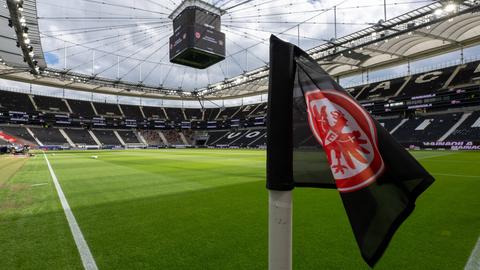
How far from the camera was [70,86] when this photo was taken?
59000 mm

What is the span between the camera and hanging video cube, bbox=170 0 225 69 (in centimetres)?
2180

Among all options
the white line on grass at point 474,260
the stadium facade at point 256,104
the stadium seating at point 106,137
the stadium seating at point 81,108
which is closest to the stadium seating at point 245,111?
the stadium facade at point 256,104

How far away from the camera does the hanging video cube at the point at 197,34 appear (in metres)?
21.8

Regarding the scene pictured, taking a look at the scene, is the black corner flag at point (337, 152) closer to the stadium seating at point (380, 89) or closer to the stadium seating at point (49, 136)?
the stadium seating at point (380, 89)

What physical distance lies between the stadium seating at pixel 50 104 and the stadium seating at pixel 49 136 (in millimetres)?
6091

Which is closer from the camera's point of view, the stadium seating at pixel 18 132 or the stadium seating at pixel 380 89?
the stadium seating at pixel 380 89

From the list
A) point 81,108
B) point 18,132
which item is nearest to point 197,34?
point 18,132

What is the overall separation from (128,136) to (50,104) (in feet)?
69.9

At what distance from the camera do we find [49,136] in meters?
64.6

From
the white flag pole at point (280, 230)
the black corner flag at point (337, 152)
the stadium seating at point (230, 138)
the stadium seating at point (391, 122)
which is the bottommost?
the stadium seating at point (230, 138)

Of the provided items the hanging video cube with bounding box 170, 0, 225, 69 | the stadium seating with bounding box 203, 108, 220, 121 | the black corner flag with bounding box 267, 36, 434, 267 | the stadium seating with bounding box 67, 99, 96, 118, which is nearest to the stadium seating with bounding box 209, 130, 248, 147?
the stadium seating with bounding box 203, 108, 220, 121

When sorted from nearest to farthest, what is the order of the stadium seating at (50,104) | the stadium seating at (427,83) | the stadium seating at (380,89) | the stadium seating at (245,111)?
1. the stadium seating at (427,83)
2. the stadium seating at (380,89)
3. the stadium seating at (50,104)
4. the stadium seating at (245,111)

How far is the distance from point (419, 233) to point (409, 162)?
3.47 metres

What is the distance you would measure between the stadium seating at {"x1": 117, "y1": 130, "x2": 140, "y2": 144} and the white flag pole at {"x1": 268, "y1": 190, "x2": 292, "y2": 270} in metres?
82.4
